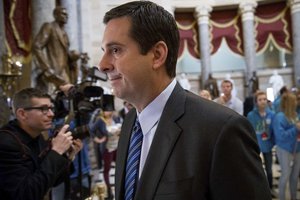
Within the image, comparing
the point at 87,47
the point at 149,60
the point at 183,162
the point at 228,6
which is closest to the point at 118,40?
the point at 149,60

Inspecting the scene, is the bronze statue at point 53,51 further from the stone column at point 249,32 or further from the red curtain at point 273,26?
the red curtain at point 273,26

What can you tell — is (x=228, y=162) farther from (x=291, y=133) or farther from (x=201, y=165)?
(x=291, y=133)

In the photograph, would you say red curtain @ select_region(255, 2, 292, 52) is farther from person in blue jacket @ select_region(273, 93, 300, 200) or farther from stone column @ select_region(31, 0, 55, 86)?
person in blue jacket @ select_region(273, 93, 300, 200)

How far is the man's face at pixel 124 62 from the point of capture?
3.57ft

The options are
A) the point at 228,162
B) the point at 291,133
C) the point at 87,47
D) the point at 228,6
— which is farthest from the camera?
the point at 228,6

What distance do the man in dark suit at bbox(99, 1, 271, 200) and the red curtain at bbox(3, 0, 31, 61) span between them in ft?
16.0

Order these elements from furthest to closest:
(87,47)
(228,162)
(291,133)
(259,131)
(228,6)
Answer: (228,6)
(87,47)
(259,131)
(291,133)
(228,162)

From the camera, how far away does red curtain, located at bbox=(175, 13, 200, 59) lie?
13.6 metres

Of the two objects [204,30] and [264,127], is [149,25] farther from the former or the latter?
[204,30]

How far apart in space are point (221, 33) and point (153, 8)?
13.2m

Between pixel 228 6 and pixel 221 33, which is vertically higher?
pixel 228 6

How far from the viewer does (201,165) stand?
985 mm

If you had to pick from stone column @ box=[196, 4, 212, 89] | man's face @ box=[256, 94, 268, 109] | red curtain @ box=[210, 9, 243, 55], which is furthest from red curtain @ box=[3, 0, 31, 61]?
red curtain @ box=[210, 9, 243, 55]

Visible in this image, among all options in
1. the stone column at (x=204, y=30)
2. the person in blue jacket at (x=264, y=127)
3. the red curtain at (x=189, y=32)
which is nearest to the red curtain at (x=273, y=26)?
the stone column at (x=204, y=30)
